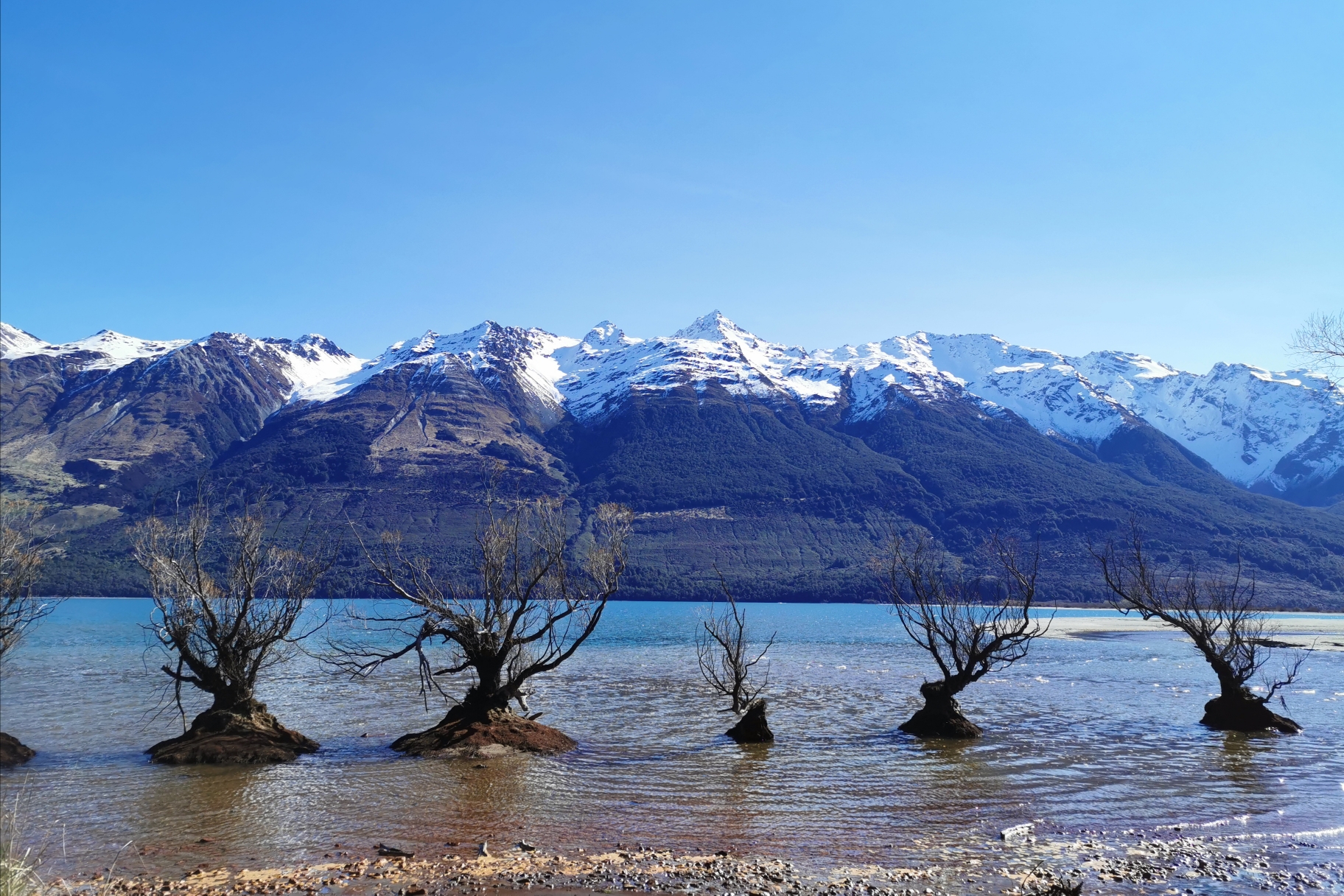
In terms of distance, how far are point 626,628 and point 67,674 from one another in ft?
217

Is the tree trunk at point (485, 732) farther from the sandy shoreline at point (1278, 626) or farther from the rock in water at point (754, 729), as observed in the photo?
the sandy shoreline at point (1278, 626)

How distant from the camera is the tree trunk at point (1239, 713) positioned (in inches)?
1335

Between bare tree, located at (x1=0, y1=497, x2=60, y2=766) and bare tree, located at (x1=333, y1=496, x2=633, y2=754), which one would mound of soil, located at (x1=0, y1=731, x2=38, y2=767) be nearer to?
bare tree, located at (x1=0, y1=497, x2=60, y2=766)

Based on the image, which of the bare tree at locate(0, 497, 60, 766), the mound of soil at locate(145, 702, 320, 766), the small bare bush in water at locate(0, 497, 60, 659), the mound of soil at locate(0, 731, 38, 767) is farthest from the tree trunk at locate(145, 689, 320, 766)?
the small bare bush in water at locate(0, 497, 60, 659)

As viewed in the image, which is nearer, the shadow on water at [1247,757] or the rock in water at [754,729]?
the shadow on water at [1247,757]

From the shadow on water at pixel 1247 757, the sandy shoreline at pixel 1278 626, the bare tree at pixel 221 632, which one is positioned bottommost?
the sandy shoreline at pixel 1278 626

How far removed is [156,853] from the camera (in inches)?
701

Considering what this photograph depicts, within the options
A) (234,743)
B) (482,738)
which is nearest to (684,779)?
(482,738)

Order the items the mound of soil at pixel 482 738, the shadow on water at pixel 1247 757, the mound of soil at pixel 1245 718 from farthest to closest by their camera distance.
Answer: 1. the mound of soil at pixel 1245 718
2. the mound of soil at pixel 482 738
3. the shadow on water at pixel 1247 757

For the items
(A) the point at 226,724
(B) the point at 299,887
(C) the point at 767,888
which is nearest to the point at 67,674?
(A) the point at 226,724

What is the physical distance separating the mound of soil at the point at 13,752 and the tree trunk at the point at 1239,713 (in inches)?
1569

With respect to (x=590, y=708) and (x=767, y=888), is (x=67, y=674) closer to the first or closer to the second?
(x=590, y=708)

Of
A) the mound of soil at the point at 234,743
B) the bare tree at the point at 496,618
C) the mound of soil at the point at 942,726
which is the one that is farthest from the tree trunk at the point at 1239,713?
the mound of soil at the point at 234,743

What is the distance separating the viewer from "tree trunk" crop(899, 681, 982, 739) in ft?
106
